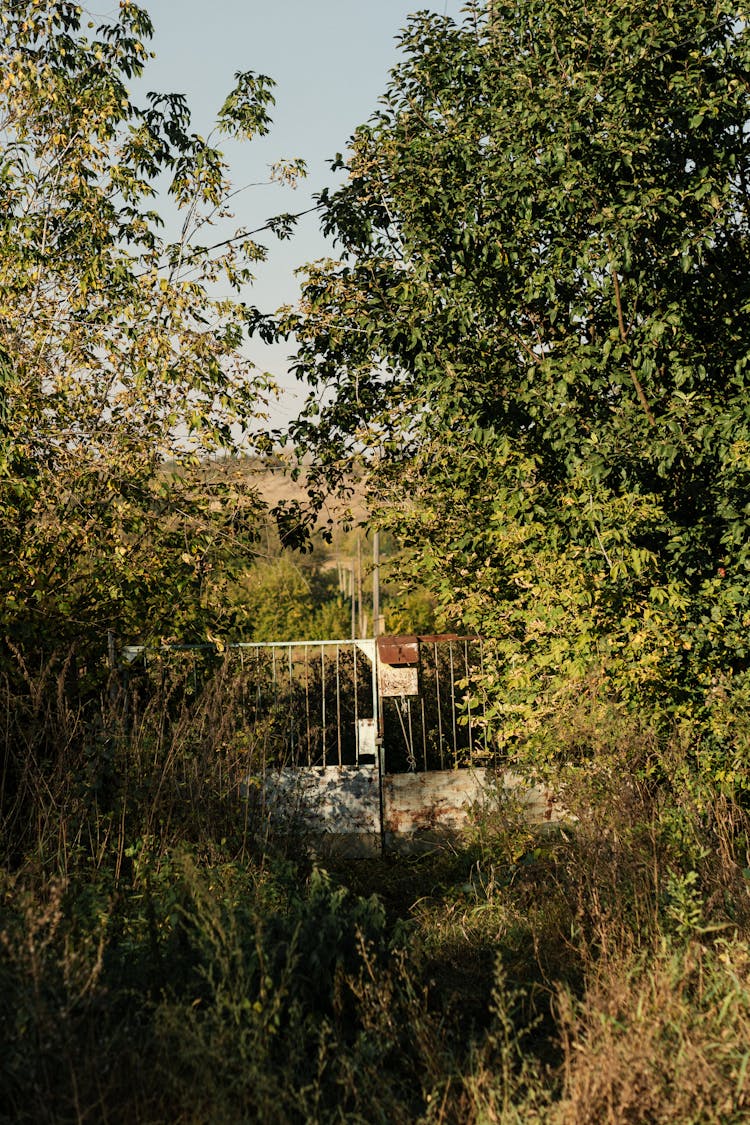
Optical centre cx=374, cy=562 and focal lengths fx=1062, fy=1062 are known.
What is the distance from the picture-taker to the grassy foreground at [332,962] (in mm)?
3482

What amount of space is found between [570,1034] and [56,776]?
3.40 metres

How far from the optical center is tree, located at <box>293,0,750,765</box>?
7.17 metres

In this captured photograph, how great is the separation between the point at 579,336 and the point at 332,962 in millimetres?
5888

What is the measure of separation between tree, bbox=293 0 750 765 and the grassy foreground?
3.58ft

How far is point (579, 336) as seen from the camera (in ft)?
28.8

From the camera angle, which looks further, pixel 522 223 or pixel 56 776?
pixel 522 223

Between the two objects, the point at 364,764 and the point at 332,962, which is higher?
the point at 364,764

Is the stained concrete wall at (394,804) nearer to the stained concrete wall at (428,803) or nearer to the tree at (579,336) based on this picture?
the stained concrete wall at (428,803)

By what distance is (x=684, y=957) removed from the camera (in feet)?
13.9

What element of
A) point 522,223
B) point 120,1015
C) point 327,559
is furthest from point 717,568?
point 327,559

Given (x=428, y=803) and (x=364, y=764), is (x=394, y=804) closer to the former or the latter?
(x=428, y=803)

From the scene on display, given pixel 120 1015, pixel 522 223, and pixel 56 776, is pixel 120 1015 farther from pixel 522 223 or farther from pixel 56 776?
pixel 522 223

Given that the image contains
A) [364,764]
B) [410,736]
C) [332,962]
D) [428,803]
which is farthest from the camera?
[410,736]

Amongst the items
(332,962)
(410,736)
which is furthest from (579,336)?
(332,962)
